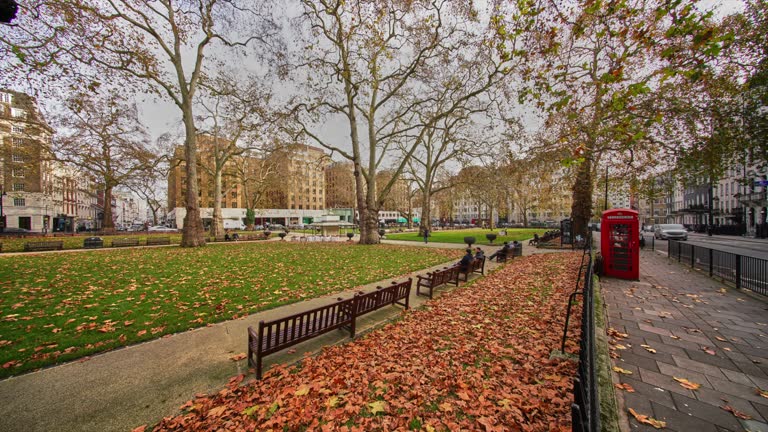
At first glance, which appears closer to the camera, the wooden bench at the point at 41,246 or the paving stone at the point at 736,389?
the paving stone at the point at 736,389

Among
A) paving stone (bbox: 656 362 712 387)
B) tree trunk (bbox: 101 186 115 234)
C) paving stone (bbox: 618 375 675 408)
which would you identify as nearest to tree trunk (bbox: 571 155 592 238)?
paving stone (bbox: 656 362 712 387)

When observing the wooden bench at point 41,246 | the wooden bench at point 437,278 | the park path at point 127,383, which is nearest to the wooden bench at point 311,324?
the park path at point 127,383

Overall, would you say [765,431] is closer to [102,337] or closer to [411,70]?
[102,337]

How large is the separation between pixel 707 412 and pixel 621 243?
8.19 m

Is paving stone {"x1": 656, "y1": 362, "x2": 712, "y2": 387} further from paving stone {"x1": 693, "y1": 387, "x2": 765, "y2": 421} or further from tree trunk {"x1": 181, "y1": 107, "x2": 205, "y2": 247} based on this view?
tree trunk {"x1": 181, "y1": 107, "x2": 205, "y2": 247}

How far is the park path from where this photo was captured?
9.48 feet

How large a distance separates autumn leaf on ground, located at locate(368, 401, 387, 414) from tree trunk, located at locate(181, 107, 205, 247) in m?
20.7

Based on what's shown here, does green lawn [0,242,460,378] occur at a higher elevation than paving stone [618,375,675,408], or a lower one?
higher

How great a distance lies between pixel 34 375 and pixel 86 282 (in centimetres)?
663

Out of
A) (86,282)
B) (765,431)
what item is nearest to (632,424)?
(765,431)

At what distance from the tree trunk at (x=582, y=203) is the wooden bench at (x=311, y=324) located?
17512mm

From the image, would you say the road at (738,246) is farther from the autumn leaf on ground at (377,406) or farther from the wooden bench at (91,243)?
the wooden bench at (91,243)

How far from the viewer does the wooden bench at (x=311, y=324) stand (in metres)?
3.75

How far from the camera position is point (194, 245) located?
19500 mm
